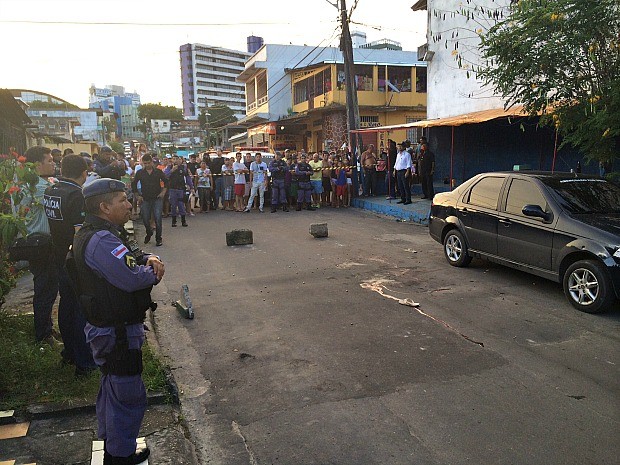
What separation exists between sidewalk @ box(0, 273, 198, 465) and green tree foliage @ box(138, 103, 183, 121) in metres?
112

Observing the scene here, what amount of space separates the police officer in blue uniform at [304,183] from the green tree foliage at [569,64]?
26.4 ft

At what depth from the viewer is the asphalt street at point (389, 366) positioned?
3.42 meters

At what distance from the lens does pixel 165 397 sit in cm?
405

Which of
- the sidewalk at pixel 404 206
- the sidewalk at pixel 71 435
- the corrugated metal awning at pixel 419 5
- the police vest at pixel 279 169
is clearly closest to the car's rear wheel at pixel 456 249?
the sidewalk at pixel 404 206

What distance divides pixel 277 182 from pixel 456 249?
8.85m

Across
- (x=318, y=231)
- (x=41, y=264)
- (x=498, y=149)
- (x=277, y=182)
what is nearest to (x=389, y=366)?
(x=41, y=264)

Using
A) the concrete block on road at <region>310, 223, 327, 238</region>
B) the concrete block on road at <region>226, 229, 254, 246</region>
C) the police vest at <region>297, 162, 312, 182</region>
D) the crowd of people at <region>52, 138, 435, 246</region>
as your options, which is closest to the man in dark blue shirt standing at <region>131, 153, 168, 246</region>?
the concrete block on road at <region>226, 229, 254, 246</region>

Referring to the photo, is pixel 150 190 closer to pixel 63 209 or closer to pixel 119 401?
pixel 63 209

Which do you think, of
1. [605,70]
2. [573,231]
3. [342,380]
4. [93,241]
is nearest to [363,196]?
[605,70]

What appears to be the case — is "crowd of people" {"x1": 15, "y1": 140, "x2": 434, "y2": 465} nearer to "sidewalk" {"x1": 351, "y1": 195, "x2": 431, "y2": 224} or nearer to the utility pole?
"sidewalk" {"x1": 351, "y1": 195, "x2": 431, "y2": 224}

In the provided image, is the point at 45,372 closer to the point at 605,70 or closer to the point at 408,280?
the point at 408,280

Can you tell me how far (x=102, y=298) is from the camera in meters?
2.80

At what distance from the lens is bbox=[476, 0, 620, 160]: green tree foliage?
766 cm

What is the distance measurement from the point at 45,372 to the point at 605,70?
8.93 metres
